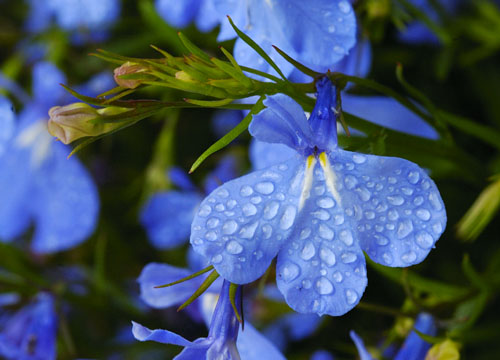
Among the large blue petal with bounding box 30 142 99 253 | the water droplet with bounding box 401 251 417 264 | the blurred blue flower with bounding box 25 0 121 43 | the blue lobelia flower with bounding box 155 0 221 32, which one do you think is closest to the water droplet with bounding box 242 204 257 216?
the water droplet with bounding box 401 251 417 264

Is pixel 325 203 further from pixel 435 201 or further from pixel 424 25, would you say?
pixel 424 25

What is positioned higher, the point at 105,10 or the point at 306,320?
the point at 105,10

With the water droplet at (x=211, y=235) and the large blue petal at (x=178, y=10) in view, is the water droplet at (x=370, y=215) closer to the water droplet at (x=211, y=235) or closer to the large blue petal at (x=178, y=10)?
the water droplet at (x=211, y=235)

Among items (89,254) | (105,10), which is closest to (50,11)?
A: (105,10)

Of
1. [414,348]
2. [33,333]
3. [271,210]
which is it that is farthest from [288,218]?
[33,333]

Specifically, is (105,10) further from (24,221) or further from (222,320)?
(222,320)

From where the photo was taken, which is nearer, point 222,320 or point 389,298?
point 222,320

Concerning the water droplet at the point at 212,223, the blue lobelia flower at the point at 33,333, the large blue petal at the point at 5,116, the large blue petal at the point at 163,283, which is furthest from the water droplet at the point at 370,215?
the blue lobelia flower at the point at 33,333
